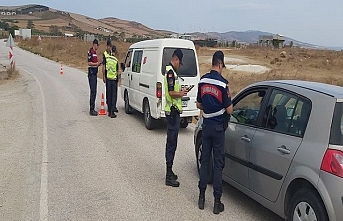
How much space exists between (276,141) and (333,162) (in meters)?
0.91

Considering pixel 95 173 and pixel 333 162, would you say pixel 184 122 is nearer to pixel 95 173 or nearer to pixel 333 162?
pixel 95 173

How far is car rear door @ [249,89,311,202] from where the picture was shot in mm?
4414

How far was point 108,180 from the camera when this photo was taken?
6.50 metres

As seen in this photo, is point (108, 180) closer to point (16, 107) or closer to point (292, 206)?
point (292, 206)

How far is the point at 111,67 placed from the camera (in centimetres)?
1189

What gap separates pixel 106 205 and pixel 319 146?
2881 mm

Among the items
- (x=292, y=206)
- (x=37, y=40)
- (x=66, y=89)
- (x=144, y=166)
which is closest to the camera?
(x=292, y=206)

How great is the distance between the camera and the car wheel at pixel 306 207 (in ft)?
12.7

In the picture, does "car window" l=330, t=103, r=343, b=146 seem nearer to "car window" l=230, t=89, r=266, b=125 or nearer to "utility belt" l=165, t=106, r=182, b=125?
"car window" l=230, t=89, r=266, b=125

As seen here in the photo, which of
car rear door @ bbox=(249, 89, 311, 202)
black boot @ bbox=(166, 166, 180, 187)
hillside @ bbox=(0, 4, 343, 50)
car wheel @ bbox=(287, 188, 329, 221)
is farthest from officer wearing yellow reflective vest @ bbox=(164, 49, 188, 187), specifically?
hillside @ bbox=(0, 4, 343, 50)

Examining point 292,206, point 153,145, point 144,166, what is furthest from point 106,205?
point 153,145

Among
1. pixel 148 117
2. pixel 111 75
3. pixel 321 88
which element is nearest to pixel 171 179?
pixel 321 88

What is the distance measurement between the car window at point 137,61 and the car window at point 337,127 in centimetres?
738

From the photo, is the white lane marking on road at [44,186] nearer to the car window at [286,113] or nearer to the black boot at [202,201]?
the black boot at [202,201]
